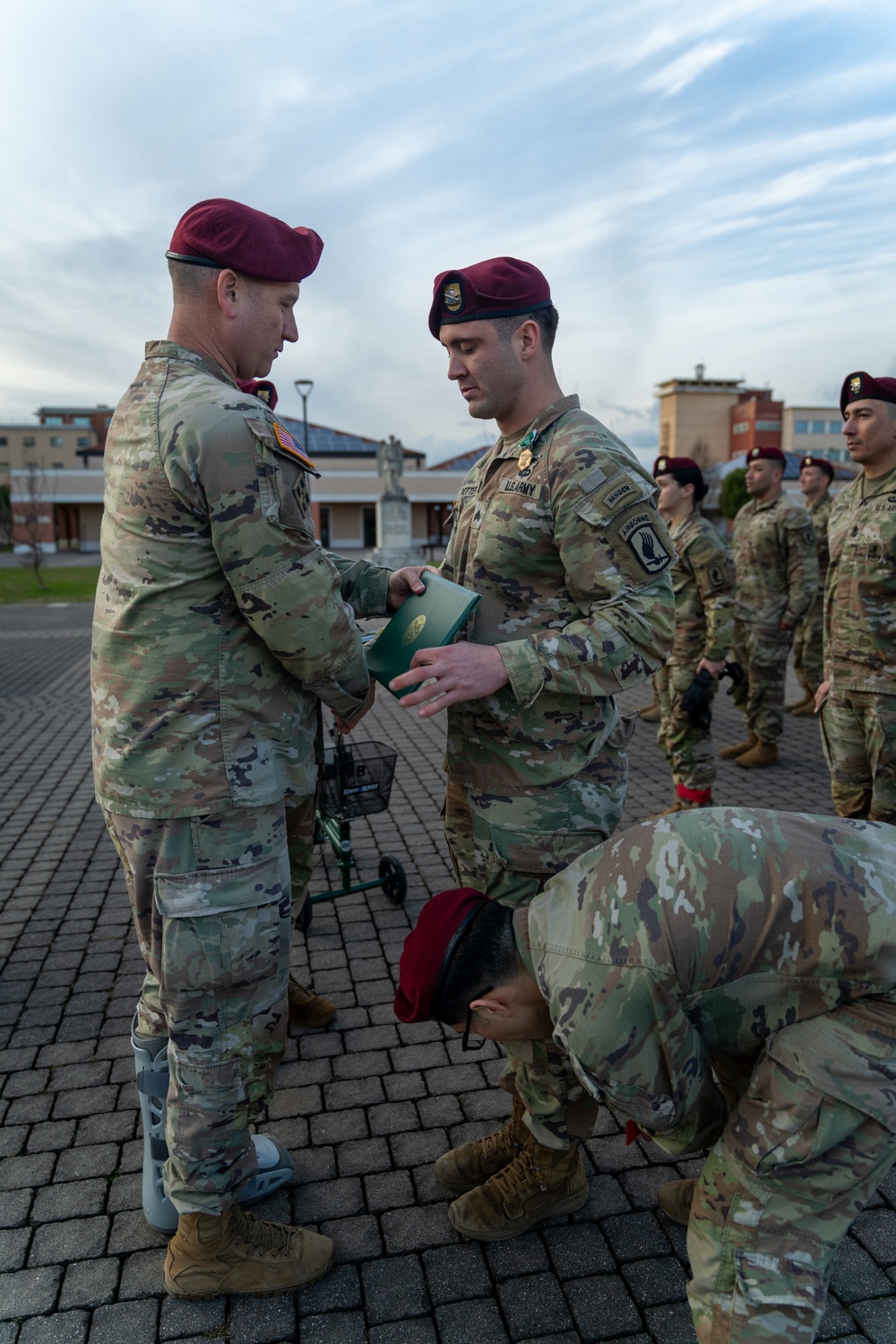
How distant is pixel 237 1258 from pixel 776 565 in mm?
6449

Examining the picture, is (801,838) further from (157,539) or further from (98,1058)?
(98,1058)

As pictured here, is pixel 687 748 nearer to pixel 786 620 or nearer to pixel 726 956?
pixel 786 620

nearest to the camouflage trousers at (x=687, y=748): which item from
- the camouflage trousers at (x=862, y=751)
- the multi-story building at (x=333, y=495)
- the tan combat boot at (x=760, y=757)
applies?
the camouflage trousers at (x=862, y=751)

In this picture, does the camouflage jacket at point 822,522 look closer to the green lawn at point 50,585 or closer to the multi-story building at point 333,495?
the green lawn at point 50,585

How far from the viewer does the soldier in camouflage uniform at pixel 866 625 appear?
4.34 meters

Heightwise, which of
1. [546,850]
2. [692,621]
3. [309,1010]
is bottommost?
[309,1010]

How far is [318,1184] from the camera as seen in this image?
2.66 meters

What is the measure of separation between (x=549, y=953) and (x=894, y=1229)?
1.60 meters

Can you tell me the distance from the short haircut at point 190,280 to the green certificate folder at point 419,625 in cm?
87

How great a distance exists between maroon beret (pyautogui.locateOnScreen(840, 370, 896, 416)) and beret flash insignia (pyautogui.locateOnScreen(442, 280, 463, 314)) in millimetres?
2897

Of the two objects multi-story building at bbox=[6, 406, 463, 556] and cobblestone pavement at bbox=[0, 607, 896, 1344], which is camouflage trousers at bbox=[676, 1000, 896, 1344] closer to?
cobblestone pavement at bbox=[0, 607, 896, 1344]

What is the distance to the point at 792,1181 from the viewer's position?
5.63 feet

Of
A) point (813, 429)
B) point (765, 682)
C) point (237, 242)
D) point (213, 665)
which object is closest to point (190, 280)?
point (237, 242)

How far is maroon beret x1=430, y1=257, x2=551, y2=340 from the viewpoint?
2314mm
